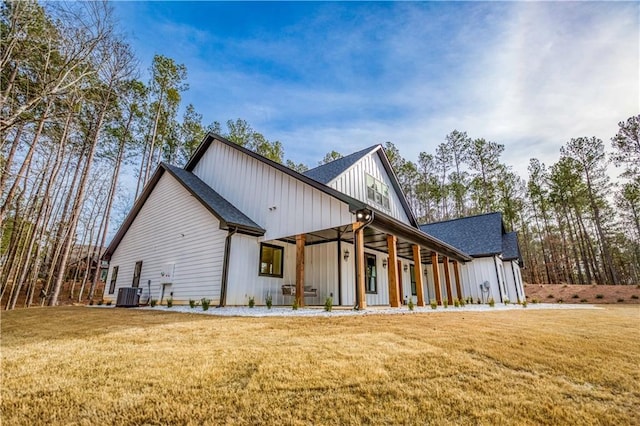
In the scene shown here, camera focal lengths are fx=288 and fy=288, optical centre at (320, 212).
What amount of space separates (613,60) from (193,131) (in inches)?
869

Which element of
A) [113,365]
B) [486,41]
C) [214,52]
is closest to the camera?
[113,365]

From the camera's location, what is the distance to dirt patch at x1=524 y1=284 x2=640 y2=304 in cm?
1682

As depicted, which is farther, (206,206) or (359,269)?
(206,206)

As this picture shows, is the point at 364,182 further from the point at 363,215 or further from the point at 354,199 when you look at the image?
the point at 363,215

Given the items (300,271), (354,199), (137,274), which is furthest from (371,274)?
(137,274)

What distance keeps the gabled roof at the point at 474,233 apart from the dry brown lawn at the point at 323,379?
12.8m

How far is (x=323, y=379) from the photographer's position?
2.45 m

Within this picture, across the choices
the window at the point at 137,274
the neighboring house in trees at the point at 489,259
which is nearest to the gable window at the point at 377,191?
the neighboring house in trees at the point at 489,259

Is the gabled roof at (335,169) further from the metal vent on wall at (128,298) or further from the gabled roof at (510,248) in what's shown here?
the gabled roof at (510,248)

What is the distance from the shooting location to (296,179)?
9.62 metres

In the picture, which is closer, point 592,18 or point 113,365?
point 113,365

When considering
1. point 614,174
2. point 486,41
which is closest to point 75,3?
point 486,41

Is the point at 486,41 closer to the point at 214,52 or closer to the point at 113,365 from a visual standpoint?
the point at 214,52

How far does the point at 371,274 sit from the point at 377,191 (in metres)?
3.83
